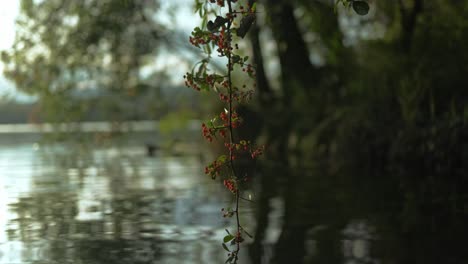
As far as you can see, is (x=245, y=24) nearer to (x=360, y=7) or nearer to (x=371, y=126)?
(x=360, y=7)

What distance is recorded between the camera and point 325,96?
1413 centimetres

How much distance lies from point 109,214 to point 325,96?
791 centimetres

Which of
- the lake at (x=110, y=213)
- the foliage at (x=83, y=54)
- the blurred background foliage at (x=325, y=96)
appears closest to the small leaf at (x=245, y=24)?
the lake at (x=110, y=213)

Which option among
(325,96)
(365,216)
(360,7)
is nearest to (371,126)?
(325,96)

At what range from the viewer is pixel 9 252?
4.83 metres

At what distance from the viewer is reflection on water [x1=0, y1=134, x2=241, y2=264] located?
484cm

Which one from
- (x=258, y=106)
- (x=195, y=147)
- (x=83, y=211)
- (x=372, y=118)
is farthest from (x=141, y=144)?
(x=83, y=211)

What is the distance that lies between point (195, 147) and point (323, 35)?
4455 mm

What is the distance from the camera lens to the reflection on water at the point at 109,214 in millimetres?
4836

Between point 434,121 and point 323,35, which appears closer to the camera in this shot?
point 434,121

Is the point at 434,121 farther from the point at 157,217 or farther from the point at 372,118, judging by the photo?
the point at 157,217

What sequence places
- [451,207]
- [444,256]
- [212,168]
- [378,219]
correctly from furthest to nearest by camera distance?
[451,207]
[378,219]
[444,256]
[212,168]

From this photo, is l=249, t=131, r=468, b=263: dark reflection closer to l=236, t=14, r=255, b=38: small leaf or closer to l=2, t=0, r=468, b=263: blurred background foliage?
l=2, t=0, r=468, b=263: blurred background foliage

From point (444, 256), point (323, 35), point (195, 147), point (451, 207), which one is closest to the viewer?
point (444, 256)
